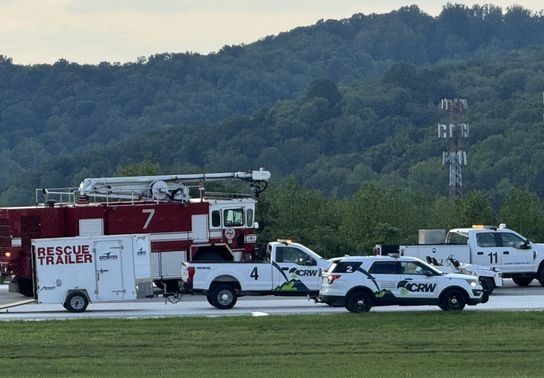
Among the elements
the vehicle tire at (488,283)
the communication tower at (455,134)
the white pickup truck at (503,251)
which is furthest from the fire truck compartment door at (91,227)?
the communication tower at (455,134)

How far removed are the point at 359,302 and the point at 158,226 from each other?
11470mm

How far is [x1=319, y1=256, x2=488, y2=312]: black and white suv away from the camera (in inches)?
1439

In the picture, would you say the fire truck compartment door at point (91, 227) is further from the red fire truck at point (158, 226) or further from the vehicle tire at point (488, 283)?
the vehicle tire at point (488, 283)

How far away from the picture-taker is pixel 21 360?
94.8 ft

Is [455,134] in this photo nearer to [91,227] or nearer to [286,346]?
[91,227]

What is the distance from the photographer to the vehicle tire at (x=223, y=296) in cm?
3925

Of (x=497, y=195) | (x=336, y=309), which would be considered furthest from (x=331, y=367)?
(x=497, y=195)

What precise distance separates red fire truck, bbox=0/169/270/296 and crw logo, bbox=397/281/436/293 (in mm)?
10743

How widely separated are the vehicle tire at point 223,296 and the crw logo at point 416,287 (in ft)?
16.8

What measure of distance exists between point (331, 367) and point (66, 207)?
20.6m

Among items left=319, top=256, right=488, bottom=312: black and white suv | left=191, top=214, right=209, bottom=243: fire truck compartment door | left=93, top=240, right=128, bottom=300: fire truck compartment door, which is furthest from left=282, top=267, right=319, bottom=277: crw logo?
left=191, top=214, right=209, bottom=243: fire truck compartment door

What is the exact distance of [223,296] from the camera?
39344mm

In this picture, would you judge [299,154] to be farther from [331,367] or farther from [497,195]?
[331,367]

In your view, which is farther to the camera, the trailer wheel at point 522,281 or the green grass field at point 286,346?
the trailer wheel at point 522,281
